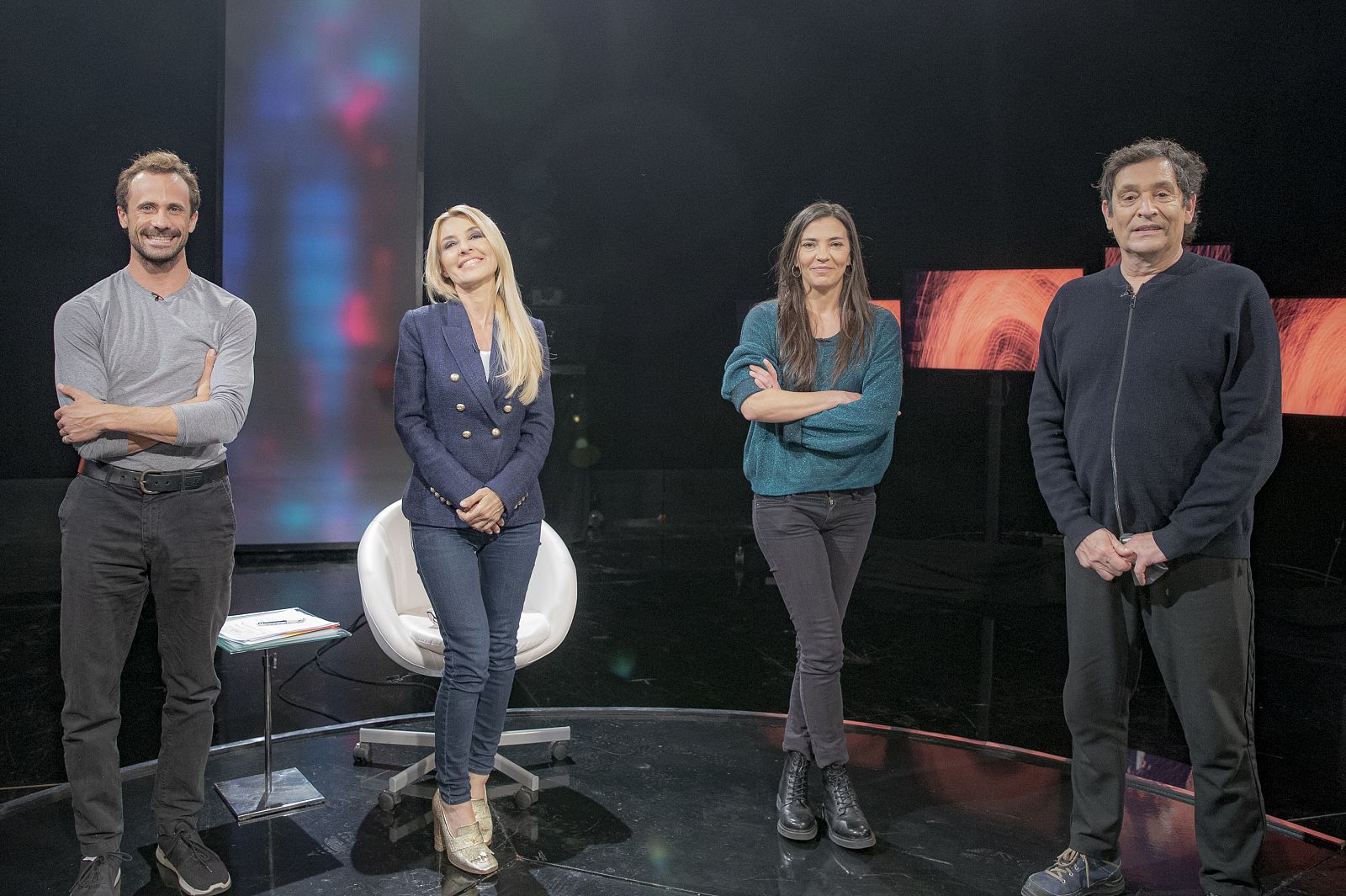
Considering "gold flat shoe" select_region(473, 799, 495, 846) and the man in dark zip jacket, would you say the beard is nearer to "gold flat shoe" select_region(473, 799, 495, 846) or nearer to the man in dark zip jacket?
"gold flat shoe" select_region(473, 799, 495, 846)

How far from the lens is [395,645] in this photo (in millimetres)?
2916

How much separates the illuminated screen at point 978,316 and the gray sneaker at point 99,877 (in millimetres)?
4463

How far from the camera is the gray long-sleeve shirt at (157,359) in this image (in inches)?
90.9

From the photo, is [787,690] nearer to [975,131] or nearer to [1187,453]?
[1187,453]

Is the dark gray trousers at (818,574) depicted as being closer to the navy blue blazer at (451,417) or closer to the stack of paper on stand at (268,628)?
the navy blue blazer at (451,417)

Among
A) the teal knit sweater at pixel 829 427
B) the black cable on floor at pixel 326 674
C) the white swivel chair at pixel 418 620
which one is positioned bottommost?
the black cable on floor at pixel 326 674

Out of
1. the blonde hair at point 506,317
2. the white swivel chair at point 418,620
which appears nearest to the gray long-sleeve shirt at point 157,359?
the blonde hair at point 506,317

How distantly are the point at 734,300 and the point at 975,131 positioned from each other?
1.58 meters

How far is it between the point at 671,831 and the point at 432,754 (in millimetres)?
843

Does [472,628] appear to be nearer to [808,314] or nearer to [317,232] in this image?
[808,314]

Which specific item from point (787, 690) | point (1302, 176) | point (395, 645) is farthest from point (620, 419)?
point (1302, 176)

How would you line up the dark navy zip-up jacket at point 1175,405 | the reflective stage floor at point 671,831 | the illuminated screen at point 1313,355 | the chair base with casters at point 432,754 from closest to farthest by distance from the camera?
the dark navy zip-up jacket at point 1175,405 → the reflective stage floor at point 671,831 → the chair base with casters at point 432,754 → the illuminated screen at point 1313,355

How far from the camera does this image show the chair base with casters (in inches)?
114

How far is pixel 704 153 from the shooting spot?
5812 millimetres
